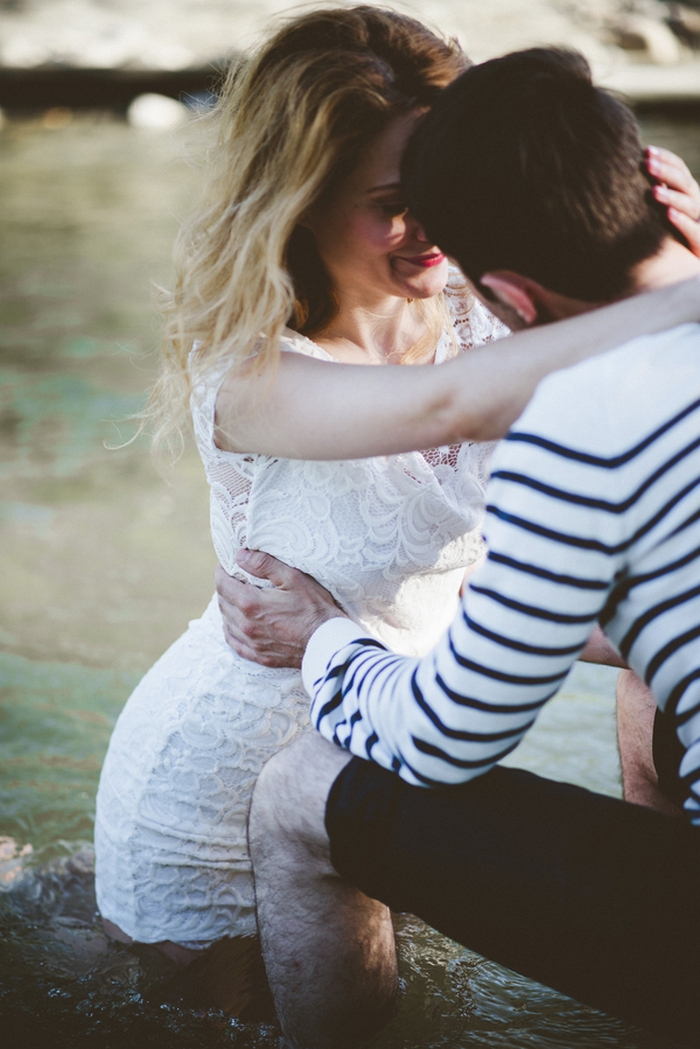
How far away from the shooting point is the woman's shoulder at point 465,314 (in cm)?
205

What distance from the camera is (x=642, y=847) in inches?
53.6

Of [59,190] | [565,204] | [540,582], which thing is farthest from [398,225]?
[59,190]

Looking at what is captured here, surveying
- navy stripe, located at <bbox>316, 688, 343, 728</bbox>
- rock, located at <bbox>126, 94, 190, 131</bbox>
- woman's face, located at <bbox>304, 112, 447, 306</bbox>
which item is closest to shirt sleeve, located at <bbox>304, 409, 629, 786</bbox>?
navy stripe, located at <bbox>316, 688, 343, 728</bbox>

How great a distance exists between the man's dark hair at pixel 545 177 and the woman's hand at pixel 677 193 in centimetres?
3

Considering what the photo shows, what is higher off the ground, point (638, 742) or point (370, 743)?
point (370, 743)

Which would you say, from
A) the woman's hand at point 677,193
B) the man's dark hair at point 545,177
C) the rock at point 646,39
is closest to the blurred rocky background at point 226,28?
the rock at point 646,39

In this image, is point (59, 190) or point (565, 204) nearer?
point (565, 204)

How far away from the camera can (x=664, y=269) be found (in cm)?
135

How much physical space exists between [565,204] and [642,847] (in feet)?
2.57

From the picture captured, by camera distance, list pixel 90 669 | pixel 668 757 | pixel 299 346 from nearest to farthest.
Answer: pixel 668 757 < pixel 299 346 < pixel 90 669

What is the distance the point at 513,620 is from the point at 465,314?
0.99 meters

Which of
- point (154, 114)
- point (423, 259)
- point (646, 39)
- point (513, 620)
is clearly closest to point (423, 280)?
point (423, 259)

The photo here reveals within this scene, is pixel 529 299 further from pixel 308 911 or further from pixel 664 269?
pixel 308 911

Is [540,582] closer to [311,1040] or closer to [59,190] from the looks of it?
[311,1040]
